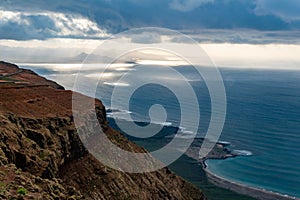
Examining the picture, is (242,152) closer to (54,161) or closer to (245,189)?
(245,189)

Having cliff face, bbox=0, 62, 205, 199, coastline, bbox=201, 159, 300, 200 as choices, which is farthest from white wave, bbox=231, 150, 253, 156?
cliff face, bbox=0, 62, 205, 199

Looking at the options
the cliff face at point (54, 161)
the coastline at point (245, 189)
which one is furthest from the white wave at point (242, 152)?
the cliff face at point (54, 161)

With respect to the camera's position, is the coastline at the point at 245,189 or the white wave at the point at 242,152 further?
the white wave at the point at 242,152

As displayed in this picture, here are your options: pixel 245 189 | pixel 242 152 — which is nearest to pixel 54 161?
pixel 245 189

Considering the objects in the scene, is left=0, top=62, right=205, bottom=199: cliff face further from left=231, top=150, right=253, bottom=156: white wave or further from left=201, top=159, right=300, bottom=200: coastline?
left=231, top=150, right=253, bottom=156: white wave

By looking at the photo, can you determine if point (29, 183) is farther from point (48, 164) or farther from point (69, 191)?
point (48, 164)

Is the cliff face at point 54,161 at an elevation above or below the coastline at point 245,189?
above

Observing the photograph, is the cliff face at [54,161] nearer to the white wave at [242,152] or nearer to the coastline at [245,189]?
the coastline at [245,189]
